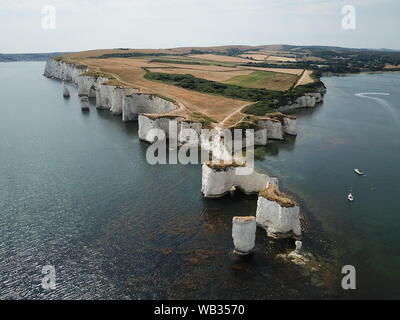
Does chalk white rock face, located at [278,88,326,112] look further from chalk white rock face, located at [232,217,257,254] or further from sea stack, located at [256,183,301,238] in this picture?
chalk white rock face, located at [232,217,257,254]

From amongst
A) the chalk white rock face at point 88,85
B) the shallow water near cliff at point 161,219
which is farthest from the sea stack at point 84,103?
the shallow water near cliff at point 161,219

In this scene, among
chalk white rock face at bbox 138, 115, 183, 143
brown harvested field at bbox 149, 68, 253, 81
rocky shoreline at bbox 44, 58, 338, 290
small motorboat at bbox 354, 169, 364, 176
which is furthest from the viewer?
brown harvested field at bbox 149, 68, 253, 81

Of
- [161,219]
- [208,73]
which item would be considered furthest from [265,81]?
[161,219]

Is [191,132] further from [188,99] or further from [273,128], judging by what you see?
[188,99]

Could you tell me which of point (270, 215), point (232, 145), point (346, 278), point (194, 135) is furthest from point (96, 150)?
point (346, 278)

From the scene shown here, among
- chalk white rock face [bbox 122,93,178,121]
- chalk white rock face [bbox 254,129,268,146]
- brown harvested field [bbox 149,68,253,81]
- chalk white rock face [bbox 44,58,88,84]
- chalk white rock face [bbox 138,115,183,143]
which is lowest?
chalk white rock face [bbox 254,129,268,146]

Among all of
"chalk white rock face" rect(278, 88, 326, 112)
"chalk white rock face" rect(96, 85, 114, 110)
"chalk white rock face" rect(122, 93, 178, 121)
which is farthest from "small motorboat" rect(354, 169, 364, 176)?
"chalk white rock face" rect(96, 85, 114, 110)

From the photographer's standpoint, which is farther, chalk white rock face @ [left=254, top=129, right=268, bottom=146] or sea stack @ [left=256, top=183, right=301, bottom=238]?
chalk white rock face @ [left=254, top=129, right=268, bottom=146]
